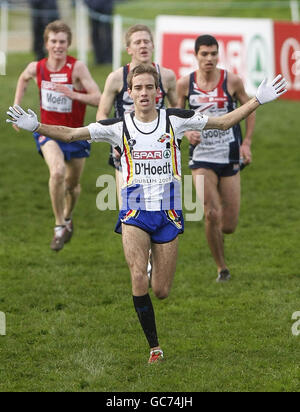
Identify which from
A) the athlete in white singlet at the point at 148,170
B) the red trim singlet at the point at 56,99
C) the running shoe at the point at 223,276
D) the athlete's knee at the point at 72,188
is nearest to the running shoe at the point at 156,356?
the athlete in white singlet at the point at 148,170

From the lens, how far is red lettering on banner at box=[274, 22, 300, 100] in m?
19.1

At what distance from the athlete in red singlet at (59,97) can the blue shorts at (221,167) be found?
4.80 ft

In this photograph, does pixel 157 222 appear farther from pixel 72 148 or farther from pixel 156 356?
pixel 72 148

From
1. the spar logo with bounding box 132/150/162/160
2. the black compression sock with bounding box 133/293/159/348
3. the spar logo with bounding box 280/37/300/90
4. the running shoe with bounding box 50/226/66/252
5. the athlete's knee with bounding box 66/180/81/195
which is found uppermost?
the spar logo with bounding box 280/37/300/90

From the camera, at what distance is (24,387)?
7062mm

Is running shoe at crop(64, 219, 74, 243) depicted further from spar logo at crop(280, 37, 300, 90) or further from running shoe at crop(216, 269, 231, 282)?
spar logo at crop(280, 37, 300, 90)

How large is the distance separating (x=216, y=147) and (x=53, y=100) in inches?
82.1

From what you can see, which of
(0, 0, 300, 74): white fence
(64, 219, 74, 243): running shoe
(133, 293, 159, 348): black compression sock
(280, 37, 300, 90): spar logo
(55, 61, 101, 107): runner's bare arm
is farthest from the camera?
(0, 0, 300, 74): white fence

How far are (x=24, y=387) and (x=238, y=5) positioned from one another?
82.3 ft

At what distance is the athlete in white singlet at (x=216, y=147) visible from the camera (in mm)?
9672

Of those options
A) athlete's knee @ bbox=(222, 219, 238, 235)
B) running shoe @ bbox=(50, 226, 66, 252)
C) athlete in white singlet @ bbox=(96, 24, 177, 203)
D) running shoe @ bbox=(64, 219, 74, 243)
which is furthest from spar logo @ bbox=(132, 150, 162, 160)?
running shoe @ bbox=(64, 219, 74, 243)

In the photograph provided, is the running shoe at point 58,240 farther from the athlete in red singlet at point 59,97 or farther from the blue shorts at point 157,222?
the blue shorts at point 157,222

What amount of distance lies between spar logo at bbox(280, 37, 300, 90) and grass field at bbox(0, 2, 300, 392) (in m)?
5.04

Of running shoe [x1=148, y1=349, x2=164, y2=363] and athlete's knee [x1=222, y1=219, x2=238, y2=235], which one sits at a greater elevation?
athlete's knee [x1=222, y1=219, x2=238, y2=235]
